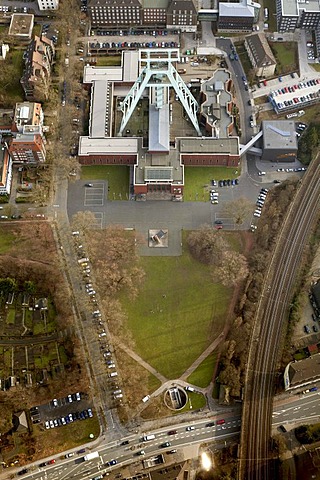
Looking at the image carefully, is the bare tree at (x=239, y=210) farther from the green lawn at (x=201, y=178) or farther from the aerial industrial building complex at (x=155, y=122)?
the aerial industrial building complex at (x=155, y=122)

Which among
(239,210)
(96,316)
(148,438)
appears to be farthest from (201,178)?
(148,438)

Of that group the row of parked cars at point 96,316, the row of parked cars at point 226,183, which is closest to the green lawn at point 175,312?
the row of parked cars at point 96,316

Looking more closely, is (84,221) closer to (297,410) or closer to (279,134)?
(279,134)

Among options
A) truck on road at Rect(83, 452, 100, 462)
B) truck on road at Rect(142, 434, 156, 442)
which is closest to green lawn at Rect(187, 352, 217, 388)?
truck on road at Rect(142, 434, 156, 442)

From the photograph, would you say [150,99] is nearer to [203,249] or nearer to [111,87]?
[111,87]

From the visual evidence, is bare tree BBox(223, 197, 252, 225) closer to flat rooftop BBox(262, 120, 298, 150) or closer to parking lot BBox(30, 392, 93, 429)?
flat rooftop BBox(262, 120, 298, 150)
